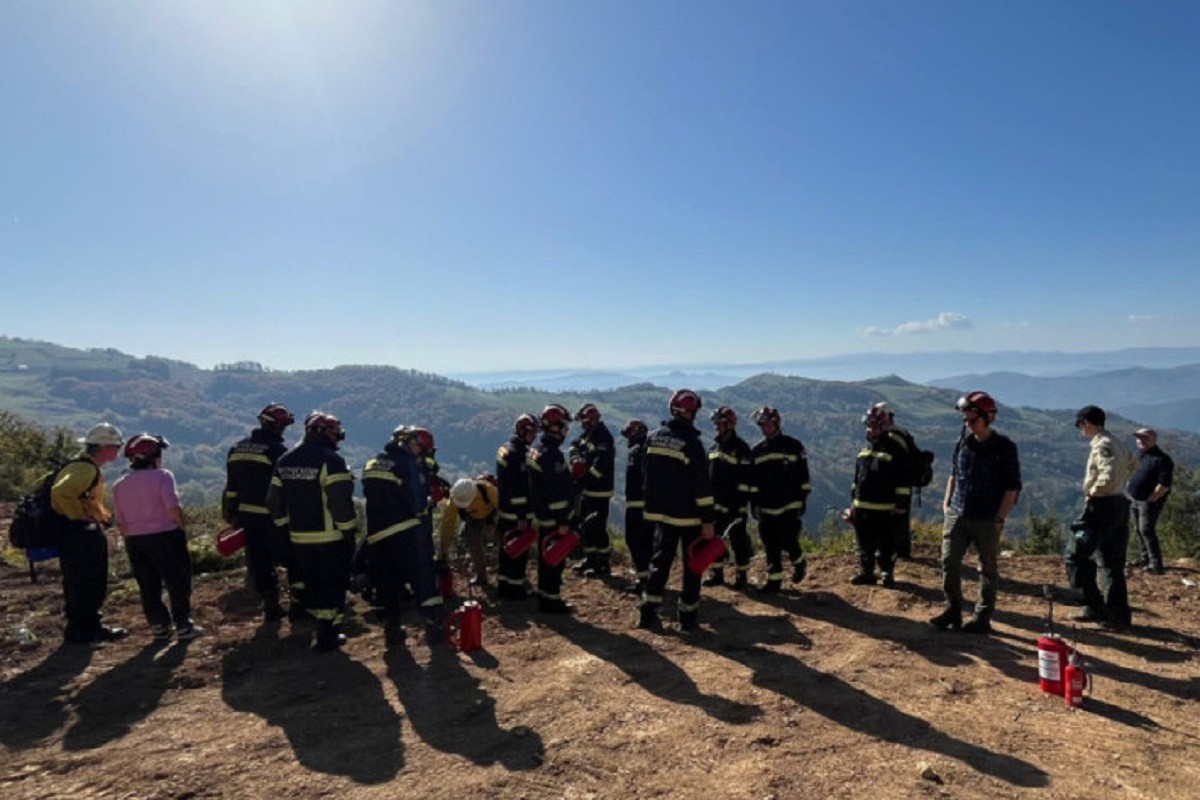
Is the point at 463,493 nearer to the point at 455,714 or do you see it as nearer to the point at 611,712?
the point at 455,714

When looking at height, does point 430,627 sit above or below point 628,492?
below

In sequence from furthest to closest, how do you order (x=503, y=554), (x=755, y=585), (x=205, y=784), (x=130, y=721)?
(x=755, y=585)
(x=503, y=554)
(x=130, y=721)
(x=205, y=784)

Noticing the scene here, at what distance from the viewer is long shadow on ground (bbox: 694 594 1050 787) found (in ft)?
Result: 14.6

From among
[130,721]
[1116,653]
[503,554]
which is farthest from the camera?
[503,554]

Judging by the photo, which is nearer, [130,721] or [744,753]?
[744,753]

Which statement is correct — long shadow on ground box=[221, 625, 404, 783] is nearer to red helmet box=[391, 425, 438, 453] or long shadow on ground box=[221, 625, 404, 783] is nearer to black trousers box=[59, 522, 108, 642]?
black trousers box=[59, 522, 108, 642]

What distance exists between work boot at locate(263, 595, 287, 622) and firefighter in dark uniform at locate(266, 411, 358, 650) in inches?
57.4

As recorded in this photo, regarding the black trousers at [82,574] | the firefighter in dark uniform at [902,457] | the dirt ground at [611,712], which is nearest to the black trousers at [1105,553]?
the dirt ground at [611,712]

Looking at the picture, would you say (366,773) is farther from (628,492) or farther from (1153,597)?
(1153,597)

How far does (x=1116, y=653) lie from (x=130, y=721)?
9205mm

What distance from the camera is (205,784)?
4434 millimetres

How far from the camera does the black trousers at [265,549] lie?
808 centimetres

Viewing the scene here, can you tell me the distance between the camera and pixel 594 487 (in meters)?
10.5

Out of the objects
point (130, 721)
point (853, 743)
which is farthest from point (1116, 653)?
point (130, 721)
